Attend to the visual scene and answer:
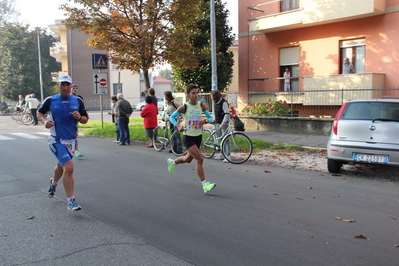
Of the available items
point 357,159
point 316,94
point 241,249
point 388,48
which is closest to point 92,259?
point 241,249

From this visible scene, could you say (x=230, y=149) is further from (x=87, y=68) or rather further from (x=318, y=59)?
(x=87, y=68)

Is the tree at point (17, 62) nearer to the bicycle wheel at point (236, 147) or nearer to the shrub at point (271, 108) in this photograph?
the shrub at point (271, 108)

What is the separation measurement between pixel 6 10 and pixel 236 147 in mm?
52189

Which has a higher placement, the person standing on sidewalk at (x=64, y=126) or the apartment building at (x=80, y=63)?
the apartment building at (x=80, y=63)

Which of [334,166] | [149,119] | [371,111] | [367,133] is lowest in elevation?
[334,166]

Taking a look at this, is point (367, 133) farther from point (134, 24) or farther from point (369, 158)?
point (134, 24)

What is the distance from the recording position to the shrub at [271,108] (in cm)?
1492

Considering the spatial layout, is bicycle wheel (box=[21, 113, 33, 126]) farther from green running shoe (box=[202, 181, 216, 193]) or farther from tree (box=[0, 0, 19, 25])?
tree (box=[0, 0, 19, 25])

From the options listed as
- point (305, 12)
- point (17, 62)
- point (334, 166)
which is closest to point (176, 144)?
point (334, 166)

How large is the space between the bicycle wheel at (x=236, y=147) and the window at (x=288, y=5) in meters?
10.5

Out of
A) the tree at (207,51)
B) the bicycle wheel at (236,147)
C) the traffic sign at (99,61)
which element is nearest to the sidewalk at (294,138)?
the bicycle wheel at (236,147)

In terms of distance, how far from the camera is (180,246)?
13.1 feet

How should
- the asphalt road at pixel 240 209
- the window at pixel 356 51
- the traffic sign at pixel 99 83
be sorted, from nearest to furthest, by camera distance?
1. the asphalt road at pixel 240 209
2. the window at pixel 356 51
3. the traffic sign at pixel 99 83

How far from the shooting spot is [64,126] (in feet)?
17.4
